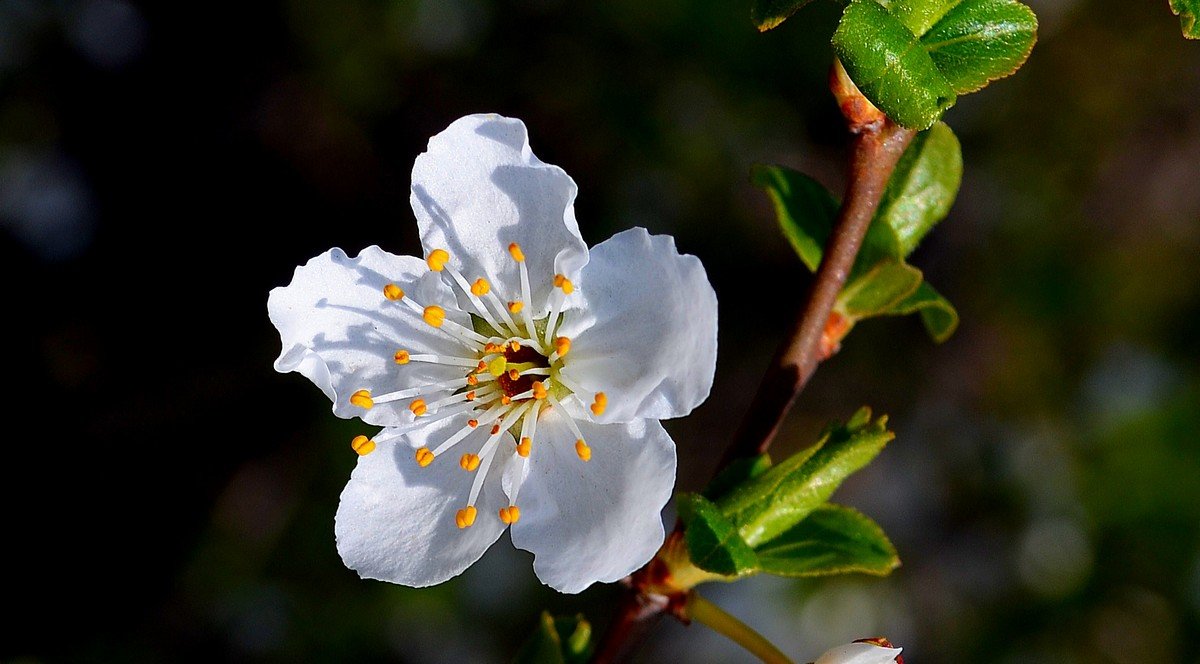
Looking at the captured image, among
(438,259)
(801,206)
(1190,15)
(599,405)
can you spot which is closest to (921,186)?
(801,206)

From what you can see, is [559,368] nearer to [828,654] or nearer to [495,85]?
[828,654]

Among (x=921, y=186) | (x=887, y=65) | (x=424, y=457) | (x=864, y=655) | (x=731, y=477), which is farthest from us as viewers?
(x=921, y=186)

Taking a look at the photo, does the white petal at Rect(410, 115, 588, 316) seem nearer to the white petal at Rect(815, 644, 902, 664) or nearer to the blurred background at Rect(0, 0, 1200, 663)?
the white petal at Rect(815, 644, 902, 664)

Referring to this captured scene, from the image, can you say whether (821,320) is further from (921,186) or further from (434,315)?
(434,315)

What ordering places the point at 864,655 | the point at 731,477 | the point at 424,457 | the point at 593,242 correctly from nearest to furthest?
the point at 864,655, the point at 731,477, the point at 424,457, the point at 593,242

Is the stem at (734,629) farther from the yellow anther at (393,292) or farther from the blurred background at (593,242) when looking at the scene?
the blurred background at (593,242)

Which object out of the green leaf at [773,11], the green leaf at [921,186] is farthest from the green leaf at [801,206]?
the green leaf at [773,11]
